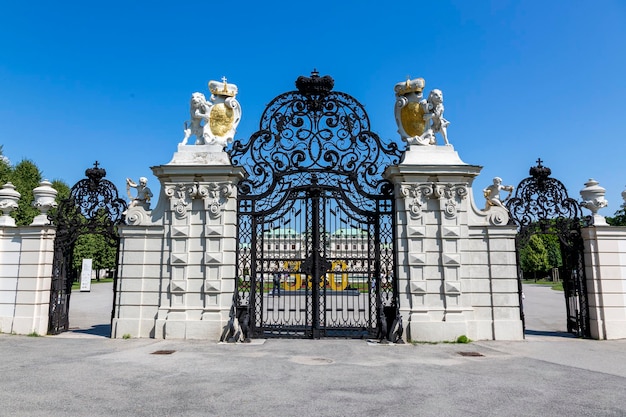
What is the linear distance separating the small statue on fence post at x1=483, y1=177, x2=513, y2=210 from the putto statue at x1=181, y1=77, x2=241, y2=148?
7991mm

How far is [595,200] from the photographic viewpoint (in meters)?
13.0

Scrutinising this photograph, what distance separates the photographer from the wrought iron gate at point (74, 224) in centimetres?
1314

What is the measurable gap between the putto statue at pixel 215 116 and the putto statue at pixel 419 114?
203 inches

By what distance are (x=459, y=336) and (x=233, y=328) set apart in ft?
20.3

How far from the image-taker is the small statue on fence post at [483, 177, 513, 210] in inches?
505

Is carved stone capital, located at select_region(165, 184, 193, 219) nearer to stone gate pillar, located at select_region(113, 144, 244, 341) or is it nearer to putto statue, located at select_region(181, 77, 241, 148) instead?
stone gate pillar, located at select_region(113, 144, 244, 341)

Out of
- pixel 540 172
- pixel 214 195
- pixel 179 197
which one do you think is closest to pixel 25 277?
pixel 179 197

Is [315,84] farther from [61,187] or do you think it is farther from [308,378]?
[61,187]

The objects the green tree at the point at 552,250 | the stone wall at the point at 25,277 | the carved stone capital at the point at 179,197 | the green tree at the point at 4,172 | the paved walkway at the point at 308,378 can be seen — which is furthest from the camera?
the green tree at the point at 552,250

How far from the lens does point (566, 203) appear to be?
13.1 metres

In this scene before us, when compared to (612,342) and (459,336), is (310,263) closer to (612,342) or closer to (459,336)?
(459,336)

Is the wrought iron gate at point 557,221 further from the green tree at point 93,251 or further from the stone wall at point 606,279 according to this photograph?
the green tree at point 93,251

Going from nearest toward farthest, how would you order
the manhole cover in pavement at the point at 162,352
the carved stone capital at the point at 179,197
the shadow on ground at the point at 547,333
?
the manhole cover in pavement at the point at 162,352 < the carved stone capital at the point at 179,197 < the shadow on ground at the point at 547,333

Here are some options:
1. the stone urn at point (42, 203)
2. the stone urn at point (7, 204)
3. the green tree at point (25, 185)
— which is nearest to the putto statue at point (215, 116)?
the stone urn at point (42, 203)
